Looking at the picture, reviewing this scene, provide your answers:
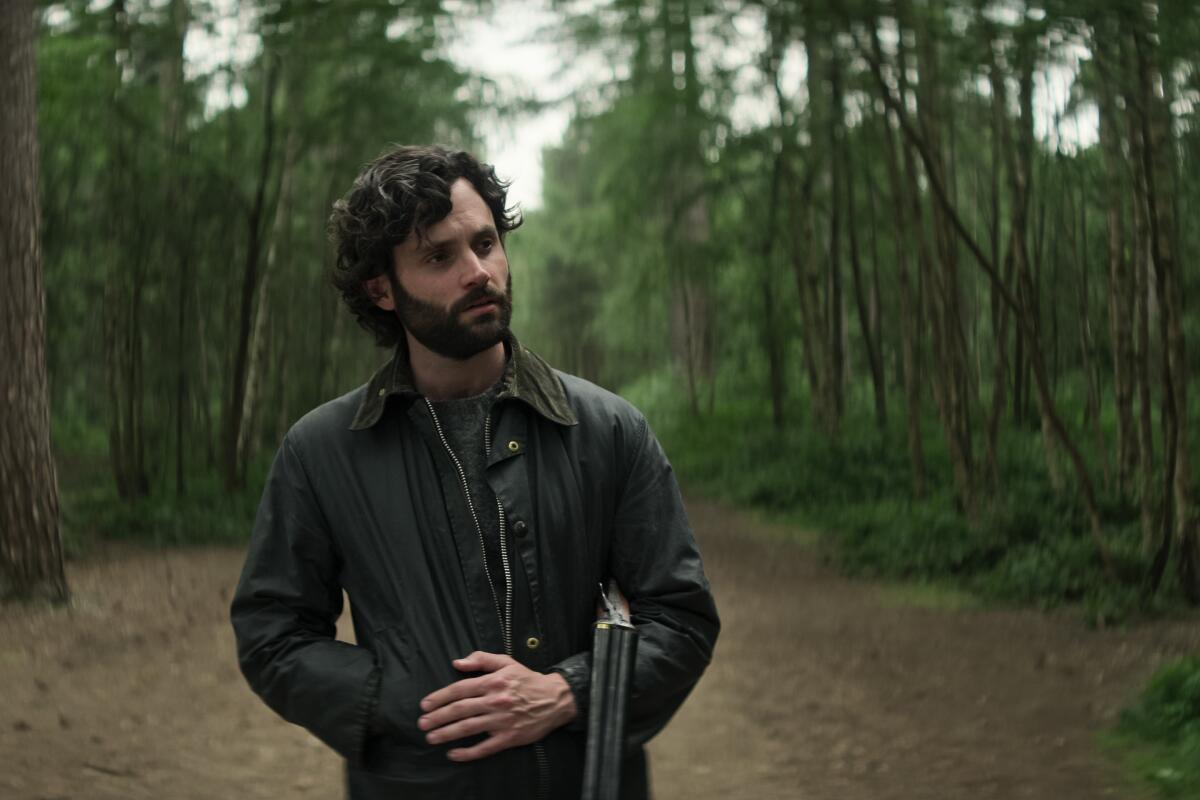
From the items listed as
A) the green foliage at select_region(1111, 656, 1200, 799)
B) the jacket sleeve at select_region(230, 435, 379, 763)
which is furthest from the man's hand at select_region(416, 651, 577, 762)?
the green foliage at select_region(1111, 656, 1200, 799)

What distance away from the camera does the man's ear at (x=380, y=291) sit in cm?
226

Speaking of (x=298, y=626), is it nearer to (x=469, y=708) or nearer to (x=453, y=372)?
(x=469, y=708)

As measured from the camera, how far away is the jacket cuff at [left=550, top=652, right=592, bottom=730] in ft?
6.47

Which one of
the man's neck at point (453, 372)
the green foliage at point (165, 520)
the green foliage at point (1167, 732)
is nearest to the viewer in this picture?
the man's neck at point (453, 372)

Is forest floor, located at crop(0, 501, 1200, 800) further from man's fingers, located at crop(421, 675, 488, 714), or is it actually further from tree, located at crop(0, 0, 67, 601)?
man's fingers, located at crop(421, 675, 488, 714)

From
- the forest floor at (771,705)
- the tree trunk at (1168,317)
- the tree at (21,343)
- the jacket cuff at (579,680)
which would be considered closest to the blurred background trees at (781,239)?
the tree trunk at (1168,317)

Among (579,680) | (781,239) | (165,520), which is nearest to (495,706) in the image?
(579,680)

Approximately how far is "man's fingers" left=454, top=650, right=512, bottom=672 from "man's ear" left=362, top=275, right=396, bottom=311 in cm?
68

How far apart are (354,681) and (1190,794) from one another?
14.2ft

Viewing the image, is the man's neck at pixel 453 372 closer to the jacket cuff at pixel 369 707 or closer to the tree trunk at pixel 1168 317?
the jacket cuff at pixel 369 707

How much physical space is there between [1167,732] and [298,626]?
507 cm

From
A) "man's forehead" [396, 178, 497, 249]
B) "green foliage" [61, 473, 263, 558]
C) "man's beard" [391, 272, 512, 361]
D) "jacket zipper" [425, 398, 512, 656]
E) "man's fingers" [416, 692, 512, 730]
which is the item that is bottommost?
"green foliage" [61, 473, 263, 558]

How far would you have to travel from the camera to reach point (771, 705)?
22.7 ft

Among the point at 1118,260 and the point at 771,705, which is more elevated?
the point at 1118,260
